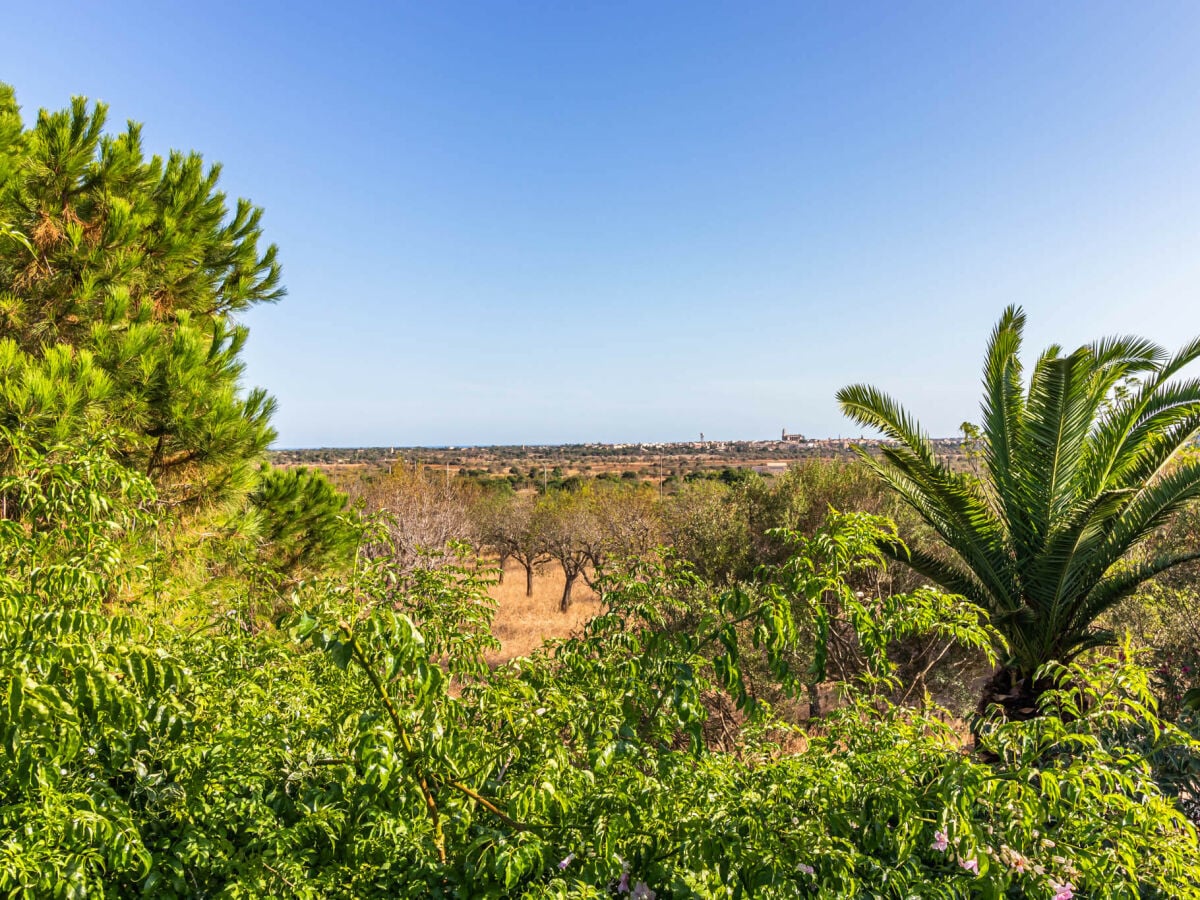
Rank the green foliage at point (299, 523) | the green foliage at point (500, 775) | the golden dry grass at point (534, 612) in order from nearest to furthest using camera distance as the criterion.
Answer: the green foliage at point (500, 775)
the green foliage at point (299, 523)
the golden dry grass at point (534, 612)

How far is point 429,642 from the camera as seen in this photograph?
8.63 feet

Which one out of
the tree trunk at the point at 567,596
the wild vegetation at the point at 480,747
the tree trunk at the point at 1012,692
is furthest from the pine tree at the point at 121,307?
the tree trunk at the point at 567,596

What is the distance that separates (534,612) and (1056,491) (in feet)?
57.1

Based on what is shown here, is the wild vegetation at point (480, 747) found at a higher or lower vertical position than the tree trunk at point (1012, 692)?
higher

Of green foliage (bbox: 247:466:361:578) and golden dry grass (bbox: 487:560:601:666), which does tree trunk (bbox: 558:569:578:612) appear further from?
green foliage (bbox: 247:466:361:578)

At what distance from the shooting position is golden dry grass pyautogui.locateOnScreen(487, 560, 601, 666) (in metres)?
17.0

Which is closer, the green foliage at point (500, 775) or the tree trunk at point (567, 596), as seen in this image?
the green foliage at point (500, 775)

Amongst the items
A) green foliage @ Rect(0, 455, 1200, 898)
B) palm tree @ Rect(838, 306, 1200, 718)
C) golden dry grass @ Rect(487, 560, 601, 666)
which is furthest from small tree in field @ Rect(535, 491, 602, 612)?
green foliage @ Rect(0, 455, 1200, 898)

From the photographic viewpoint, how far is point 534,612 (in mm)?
21375

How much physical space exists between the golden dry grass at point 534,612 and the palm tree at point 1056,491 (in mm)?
9562

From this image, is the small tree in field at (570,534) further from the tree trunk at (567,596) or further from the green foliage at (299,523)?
the green foliage at (299,523)

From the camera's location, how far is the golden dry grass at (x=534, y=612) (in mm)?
16984

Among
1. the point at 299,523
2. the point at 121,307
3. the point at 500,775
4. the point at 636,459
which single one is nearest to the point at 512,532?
the point at 299,523

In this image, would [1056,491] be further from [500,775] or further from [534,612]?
[534,612]
